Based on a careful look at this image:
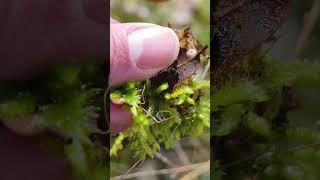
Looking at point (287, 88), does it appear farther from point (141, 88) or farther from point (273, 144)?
point (141, 88)

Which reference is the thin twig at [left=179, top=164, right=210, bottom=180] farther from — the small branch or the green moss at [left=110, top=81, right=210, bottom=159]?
the small branch

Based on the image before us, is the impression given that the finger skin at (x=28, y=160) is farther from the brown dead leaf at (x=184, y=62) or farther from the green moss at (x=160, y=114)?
the brown dead leaf at (x=184, y=62)

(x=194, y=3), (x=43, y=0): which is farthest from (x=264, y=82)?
(x=43, y=0)

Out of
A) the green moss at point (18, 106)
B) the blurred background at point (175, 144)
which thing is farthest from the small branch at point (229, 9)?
the green moss at point (18, 106)

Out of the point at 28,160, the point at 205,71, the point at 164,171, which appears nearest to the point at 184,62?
the point at 205,71

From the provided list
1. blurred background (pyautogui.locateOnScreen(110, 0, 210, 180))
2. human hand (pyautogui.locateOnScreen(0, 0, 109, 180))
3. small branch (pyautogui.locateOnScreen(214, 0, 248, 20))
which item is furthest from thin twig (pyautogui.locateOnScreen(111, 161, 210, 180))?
small branch (pyautogui.locateOnScreen(214, 0, 248, 20))
